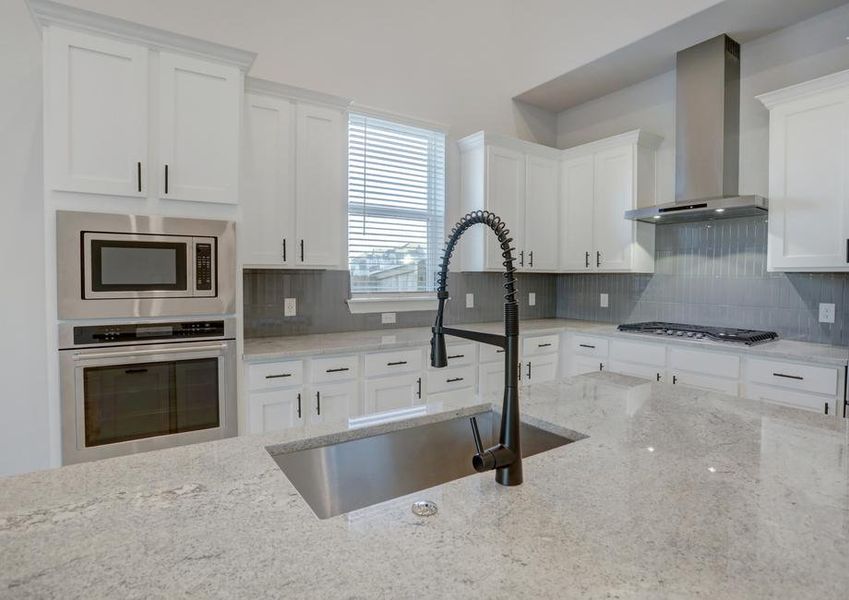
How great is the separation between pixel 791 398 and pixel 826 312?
2.66 feet

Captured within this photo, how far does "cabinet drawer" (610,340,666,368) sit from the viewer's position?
129 inches

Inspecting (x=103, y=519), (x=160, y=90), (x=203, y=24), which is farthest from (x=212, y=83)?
(x=103, y=519)

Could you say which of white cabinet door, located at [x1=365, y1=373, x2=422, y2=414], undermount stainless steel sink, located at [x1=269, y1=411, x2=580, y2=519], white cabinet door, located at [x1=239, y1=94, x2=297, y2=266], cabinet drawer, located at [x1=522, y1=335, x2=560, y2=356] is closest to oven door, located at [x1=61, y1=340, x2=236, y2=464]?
white cabinet door, located at [x1=239, y1=94, x2=297, y2=266]

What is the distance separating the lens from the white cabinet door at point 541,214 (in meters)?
4.18

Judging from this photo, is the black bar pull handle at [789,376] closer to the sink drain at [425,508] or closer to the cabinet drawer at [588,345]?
the cabinet drawer at [588,345]

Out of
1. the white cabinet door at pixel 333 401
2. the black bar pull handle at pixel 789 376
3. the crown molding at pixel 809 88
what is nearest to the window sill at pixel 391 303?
the white cabinet door at pixel 333 401

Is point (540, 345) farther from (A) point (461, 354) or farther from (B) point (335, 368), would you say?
(B) point (335, 368)

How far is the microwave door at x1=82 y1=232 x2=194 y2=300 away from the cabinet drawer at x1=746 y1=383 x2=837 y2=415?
3.25 metres

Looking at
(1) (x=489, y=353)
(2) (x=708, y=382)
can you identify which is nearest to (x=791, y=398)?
(2) (x=708, y=382)

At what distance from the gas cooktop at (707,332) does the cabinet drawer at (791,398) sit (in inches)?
11.1

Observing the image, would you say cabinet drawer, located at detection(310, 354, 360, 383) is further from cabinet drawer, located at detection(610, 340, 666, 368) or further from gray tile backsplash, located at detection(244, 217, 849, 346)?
cabinet drawer, located at detection(610, 340, 666, 368)

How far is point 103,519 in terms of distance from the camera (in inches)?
30.9

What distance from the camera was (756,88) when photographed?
132 inches

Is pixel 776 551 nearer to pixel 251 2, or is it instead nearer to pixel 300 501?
pixel 300 501
